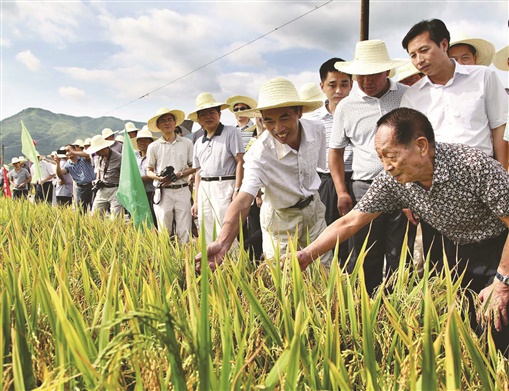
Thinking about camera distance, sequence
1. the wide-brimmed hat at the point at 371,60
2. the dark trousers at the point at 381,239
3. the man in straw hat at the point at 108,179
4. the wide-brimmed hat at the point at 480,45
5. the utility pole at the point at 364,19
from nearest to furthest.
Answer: the wide-brimmed hat at the point at 371,60 < the dark trousers at the point at 381,239 < the wide-brimmed hat at the point at 480,45 < the man in straw hat at the point at 108,179 < the utility pole at the point at 364,19

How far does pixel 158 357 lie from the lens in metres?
0.93

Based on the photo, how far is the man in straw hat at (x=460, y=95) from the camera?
87.0 inches

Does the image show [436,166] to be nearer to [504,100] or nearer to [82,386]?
[504,100]

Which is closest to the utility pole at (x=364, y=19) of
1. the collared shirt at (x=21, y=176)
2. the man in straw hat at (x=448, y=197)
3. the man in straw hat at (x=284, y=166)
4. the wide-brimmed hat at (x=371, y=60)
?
the wide-brimmed hat at (x=371, y=60)

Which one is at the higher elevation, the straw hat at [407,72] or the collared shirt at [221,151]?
the straw hat at [407,72]

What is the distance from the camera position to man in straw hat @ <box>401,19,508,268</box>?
2211 millimetres

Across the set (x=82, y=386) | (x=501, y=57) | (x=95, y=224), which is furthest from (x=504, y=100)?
(x=95, y=224)

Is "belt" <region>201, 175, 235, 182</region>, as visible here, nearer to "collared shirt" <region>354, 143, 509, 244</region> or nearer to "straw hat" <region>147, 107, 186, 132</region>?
"straw hat" <region>147, 107, 186, 132</region>

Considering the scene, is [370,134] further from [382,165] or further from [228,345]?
[228,345]

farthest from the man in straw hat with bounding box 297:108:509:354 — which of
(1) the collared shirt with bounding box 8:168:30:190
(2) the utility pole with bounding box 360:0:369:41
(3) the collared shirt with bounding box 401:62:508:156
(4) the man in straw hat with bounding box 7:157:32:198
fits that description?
(1) the collared shirt with bounding box 8:168:30:190

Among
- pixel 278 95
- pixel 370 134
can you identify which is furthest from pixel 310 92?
pixel 278 95

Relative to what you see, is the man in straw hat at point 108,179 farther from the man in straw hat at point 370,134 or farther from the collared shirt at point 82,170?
the man in straw hat at point 370,134

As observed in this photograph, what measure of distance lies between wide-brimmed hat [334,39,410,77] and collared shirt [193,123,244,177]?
125cm

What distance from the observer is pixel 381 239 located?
271 centimetres
